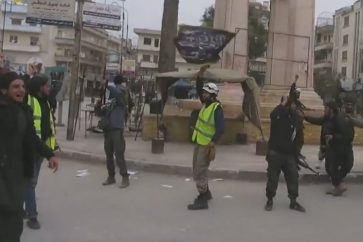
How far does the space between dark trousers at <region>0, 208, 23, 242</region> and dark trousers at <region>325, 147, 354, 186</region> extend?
6234mm

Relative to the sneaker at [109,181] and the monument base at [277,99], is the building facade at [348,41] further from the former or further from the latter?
the sneaker at [109,181]

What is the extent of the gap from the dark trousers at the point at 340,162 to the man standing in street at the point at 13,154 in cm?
601

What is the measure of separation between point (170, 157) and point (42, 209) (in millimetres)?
4991

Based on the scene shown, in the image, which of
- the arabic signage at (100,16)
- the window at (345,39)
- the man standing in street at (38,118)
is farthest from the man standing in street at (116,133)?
the window at (345,39)

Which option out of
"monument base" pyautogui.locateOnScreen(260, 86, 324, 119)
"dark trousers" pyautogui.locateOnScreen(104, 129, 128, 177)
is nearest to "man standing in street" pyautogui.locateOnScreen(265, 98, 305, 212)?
"dark trousers" pyautogui.locateOnScreen(104, 129, 128, 177)

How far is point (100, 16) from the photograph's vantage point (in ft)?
52.2

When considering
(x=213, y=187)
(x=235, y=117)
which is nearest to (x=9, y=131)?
(x=213, y=187)

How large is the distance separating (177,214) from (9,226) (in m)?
3.43

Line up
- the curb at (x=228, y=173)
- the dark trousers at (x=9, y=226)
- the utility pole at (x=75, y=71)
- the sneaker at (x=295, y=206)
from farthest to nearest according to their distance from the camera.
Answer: the utility pole at (x=75, y=71) → the curb at (x=228, y=173) → the sneaker at (x=295, y=206) → the dark trousers at (x=9, y=226)

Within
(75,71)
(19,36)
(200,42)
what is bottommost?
(75,71)

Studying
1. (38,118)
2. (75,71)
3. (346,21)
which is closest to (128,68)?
(75,71)

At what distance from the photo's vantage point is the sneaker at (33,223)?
6555mm

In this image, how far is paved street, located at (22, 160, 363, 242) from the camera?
256 inches

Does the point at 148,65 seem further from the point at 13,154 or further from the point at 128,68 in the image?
the point at 13,154
